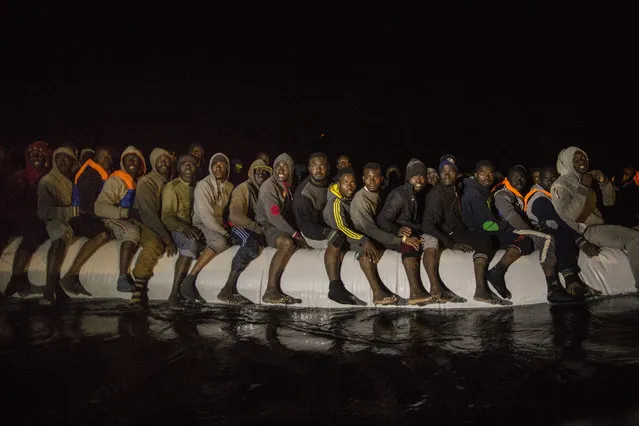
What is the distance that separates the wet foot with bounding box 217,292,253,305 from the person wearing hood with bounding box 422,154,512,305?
231 centimetres

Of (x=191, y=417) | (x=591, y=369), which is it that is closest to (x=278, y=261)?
(x=191, y=417)

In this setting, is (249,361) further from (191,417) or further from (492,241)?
(492,241)

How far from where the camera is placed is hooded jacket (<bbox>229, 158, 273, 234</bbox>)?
6527 millimetres

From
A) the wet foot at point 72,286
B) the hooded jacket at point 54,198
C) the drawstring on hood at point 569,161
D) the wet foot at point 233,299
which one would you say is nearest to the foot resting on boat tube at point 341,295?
the wet foot at point 233,299

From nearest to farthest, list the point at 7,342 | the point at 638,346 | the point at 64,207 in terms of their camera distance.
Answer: the point at 638,346 < the point at 7,342 < the point at 64,207

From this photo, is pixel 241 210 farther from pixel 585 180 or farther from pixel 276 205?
pixel 585 180

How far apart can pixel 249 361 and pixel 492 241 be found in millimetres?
3527

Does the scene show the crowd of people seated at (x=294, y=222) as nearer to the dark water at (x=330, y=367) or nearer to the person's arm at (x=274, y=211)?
the person's arm at (x=274, y=211)

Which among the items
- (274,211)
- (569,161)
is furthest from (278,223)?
(569,161)

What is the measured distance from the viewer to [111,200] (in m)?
6.84

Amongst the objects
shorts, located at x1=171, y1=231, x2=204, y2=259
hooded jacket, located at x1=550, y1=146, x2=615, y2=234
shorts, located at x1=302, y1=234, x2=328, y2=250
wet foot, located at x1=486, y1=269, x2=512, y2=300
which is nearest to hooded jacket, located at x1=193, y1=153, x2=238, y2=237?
shorts, located at x1=171, y1=231, x2=204, y2=259

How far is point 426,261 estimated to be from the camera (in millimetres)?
5781

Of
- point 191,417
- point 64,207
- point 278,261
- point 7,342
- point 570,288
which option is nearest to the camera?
point 191,417

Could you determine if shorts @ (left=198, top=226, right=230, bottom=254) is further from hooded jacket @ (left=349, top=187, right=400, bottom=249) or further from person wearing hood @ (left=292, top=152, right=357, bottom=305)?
hooded jacket @ (left=349, top=187, right=400, bottom=249)
